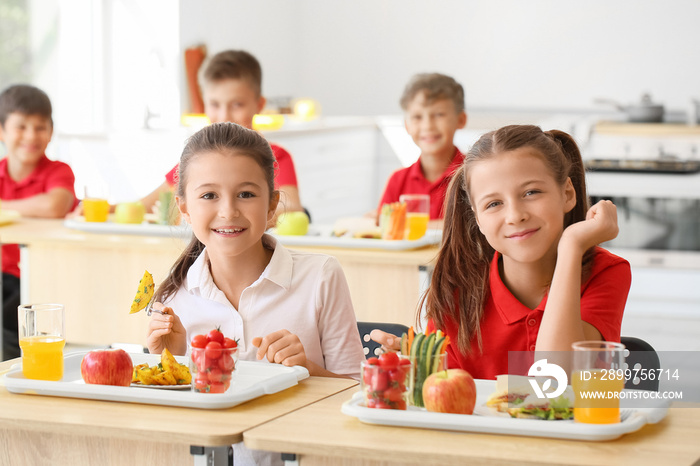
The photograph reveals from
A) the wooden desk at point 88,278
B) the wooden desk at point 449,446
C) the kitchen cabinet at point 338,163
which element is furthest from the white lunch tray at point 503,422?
the kitchen cabinet at point 338,163

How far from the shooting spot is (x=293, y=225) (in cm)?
306

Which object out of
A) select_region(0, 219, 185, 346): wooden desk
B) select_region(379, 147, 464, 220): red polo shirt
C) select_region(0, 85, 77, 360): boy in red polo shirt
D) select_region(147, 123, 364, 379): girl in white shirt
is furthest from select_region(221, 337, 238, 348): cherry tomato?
select_region(0, 85, 77, 360): boy in red polo shirt

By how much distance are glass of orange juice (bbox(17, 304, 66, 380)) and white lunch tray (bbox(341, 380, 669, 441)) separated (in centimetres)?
52

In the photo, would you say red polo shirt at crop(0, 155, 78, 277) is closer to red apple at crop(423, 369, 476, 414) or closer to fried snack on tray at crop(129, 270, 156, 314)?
fried snack on tray at crop(129, 270, 156, 314)

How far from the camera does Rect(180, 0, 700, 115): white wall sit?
610 cm

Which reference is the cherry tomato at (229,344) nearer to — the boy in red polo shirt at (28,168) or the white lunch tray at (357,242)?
the white lunch tray at (357,242)

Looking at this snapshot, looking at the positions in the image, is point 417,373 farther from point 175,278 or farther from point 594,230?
point 175,278

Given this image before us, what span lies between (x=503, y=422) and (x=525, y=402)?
99 millimetres

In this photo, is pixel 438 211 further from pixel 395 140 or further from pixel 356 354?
pixel 395 140

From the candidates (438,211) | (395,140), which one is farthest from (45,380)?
(395,140)

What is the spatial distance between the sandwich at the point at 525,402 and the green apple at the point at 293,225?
65.6 inches

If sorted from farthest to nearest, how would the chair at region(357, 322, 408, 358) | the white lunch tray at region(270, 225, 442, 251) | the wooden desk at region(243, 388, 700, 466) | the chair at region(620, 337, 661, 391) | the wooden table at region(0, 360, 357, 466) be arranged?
the white lunch tray at region(270, 225, 442, 251), the chair at region(357, 322, 408, 358), the chair at region(620, 337, 661, 391), the wooden table at region(0, 360, 357, 466), the wooden desk at region(243, 388, 700, 466)

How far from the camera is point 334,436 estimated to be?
4.15 feet

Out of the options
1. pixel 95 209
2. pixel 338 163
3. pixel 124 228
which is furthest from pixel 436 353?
pixel 338 163
